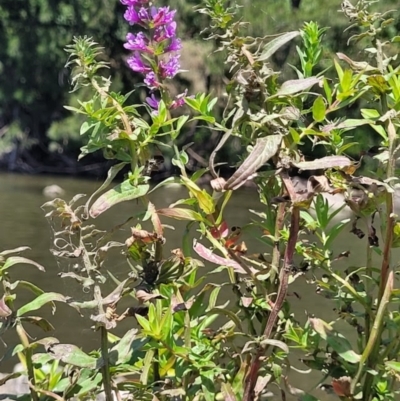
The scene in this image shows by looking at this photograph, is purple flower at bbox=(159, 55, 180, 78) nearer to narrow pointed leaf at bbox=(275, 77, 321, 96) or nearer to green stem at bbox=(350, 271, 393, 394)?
narrow pointed leaf at bbox=(275, 77, 321, 96)

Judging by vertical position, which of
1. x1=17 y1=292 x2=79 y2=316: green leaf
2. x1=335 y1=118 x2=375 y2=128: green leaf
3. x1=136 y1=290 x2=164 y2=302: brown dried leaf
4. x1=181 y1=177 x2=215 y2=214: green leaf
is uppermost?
x1=335 y1=118 x2=375 y2=128: green leaf

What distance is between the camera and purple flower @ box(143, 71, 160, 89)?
3.47 feet

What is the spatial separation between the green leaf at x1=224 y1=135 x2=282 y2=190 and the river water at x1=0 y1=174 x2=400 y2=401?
0.35m

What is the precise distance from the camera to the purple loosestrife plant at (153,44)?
1.06 metres

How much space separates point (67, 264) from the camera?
8.71ft

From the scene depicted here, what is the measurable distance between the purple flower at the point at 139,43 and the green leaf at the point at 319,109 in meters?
0.26

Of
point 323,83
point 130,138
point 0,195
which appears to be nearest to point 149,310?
point 130,138

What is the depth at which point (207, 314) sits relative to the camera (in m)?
1.08

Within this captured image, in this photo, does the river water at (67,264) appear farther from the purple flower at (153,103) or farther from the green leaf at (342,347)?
the purple flower at (153,103)

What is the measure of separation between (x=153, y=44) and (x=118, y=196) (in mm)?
237

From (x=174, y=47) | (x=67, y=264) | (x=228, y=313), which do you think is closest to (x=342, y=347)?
(x=228, y=313)

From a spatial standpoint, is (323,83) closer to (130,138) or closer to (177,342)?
(130,138)

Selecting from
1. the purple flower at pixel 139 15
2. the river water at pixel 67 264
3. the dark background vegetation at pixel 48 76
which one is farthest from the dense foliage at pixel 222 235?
the dark background vegetation at pixel 48 76

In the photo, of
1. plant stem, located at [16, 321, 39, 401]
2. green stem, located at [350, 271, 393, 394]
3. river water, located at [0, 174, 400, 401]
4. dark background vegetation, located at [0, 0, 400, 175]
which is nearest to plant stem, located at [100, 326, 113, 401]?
plant stem, located at [16, 321, 39, 401]
